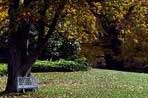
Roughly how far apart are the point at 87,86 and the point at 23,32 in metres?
4.52

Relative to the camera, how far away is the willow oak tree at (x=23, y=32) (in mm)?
15548

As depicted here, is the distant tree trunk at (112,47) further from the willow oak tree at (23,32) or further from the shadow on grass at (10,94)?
the shadow on grass at (10,94)

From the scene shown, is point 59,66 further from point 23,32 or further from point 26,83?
point 23,32

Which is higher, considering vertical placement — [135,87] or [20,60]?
[20,60]

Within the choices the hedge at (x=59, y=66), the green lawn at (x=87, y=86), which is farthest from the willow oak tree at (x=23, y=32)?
the hedge at (x=59, y=66)

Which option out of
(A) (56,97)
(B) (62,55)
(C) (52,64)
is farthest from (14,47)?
(B) (62,55)

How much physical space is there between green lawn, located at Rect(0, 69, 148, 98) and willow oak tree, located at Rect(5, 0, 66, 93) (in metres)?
1.05

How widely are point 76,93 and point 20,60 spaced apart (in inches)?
96.7

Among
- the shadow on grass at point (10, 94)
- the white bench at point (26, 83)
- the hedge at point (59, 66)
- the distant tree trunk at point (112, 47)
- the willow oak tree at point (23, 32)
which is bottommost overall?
the distant tree trunk at point (112, 47)

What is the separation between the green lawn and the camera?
17.0 meters

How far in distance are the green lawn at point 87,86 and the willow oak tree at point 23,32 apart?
1046mm

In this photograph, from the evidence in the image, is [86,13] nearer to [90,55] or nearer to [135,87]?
[135,87]

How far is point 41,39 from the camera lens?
17078 mm

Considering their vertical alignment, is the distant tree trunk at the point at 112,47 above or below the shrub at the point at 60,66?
below
